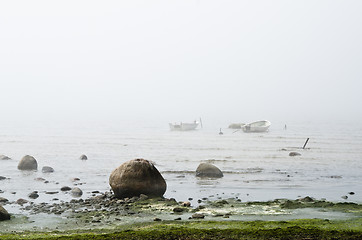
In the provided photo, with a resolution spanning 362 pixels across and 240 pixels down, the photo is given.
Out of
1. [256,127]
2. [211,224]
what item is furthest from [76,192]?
[256,127]

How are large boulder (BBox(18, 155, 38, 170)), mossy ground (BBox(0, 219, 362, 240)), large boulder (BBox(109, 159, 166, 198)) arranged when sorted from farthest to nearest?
large boulder (BBox(18, 155, 38, 170))
large boulder (BBox(109, 159, 166, 198))
mossy ground (BBox(0, 219, 362, 240))

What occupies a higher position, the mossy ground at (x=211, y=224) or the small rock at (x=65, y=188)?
the mossy ground at (x=211, y=224)

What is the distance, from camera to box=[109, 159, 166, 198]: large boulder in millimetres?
21031

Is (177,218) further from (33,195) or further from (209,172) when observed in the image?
(209,172)

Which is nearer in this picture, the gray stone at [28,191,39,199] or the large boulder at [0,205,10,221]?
the large boulder at [0,205,10,221]

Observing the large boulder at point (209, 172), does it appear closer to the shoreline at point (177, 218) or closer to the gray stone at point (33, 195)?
the shoreline at point (177, 218)

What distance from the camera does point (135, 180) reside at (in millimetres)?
21141

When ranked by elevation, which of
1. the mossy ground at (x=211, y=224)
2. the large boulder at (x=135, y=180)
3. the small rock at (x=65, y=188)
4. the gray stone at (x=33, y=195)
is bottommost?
the gray stone at (x=33, y=195)

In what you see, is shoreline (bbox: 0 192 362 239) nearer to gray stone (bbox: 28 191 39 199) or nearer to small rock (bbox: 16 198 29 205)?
small rock (bbox: 16 198 29 205)

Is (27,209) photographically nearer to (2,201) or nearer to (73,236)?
(2,201)

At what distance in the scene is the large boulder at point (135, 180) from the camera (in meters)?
21.0

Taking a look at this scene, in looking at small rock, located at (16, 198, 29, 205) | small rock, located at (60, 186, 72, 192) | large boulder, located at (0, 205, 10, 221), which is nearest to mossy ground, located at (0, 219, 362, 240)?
large boulder, located at (0, 205, 10, 221)

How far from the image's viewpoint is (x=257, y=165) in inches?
1528

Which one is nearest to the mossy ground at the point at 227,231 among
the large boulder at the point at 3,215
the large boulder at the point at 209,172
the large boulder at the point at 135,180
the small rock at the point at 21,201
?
the large boulder at the point at 3,215
